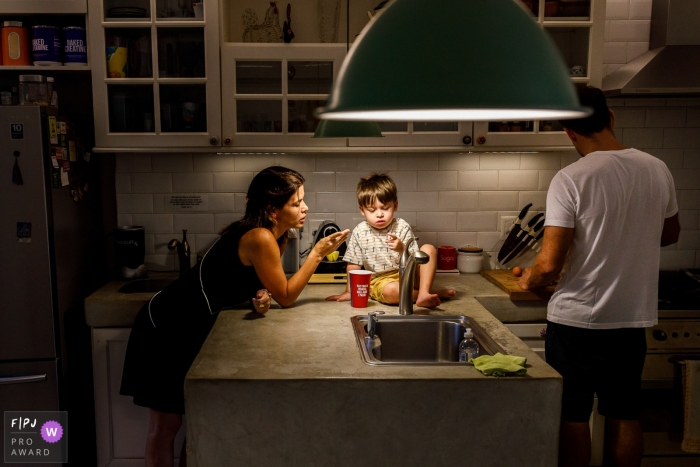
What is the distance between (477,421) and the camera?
1763 millimetres

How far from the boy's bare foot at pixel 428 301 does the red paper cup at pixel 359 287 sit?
0.22 metres

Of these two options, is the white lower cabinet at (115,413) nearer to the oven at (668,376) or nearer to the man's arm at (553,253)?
the man's arm at (553,253)

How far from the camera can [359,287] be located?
8.50ft

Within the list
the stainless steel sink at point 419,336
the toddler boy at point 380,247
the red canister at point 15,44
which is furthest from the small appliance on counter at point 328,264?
the red canister at point 15,44

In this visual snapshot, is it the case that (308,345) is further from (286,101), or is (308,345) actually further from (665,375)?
(665,375)

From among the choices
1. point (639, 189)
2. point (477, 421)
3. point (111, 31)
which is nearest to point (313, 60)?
point (111, 31)

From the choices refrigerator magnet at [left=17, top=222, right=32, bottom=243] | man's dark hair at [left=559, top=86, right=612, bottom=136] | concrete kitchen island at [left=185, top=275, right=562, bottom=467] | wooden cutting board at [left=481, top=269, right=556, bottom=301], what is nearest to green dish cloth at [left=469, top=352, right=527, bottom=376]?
concrete kitchen island at [left=185, top=275, right=562, bottom=467]

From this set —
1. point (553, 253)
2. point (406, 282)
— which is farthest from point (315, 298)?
point (553, 253)

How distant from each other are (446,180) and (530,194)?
1.52ft

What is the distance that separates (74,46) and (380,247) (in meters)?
1.70

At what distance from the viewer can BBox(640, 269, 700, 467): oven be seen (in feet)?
9.21

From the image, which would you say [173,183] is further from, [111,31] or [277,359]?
[277,359]

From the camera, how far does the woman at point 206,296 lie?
2.43 meters

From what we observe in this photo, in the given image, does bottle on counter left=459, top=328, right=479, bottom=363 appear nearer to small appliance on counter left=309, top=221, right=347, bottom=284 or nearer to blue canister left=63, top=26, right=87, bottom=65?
small appliance on counter left=309, top=221, right=347, bottom=284
